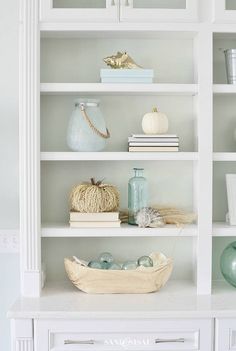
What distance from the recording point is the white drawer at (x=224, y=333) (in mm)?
2178

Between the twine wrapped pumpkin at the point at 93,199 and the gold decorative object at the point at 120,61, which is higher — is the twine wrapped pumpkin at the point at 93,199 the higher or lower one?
the lower one

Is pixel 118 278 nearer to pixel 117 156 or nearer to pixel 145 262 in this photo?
pixel 145 262

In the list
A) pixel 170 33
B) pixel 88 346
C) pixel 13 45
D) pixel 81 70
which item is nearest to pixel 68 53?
pixel 81 70

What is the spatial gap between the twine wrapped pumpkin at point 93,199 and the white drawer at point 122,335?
0.49 metres

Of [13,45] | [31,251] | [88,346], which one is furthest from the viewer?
[13,45]

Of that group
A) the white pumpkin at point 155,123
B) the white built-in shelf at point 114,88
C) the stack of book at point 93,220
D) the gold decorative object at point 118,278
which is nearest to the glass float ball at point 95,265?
the gold decorative object at point 118,278

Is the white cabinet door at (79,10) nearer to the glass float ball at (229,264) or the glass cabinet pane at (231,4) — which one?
the glass cabinet pane at (231,4)

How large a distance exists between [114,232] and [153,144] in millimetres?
409

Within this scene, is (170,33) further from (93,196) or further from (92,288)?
(92,288)

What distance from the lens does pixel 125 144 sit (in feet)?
8.58

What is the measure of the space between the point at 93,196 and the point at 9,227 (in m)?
0.48

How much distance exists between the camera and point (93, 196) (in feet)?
7.86

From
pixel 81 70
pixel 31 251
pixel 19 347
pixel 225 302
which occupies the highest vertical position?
pixel 81 70

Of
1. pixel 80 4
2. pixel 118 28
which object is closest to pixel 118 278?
pixel 118 28
